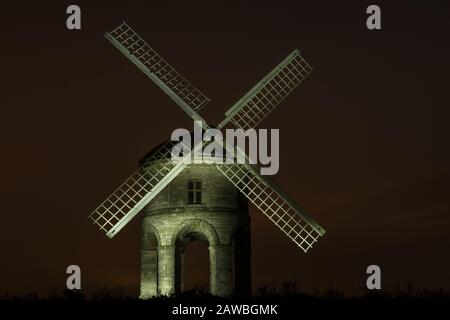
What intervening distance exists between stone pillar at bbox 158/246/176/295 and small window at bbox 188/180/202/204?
199 cm

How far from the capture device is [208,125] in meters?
31.2

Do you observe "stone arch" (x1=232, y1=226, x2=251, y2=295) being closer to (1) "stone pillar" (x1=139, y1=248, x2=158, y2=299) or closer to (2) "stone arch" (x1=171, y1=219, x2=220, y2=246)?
(2) "stone arch" (x1=171, y1=219, x2=220, y2=246)

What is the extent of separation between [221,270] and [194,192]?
320 cm

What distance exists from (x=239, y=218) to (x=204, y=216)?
152cm

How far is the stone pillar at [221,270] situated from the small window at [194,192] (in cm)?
190

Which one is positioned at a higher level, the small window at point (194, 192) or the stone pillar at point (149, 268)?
the small window at point (194, 192)

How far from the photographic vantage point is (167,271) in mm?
31922

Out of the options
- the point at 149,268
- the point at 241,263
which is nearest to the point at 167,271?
the point at 149,268

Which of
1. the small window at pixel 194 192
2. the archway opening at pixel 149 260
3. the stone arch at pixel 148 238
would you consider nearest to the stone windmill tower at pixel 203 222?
the small window at pixel 194 192

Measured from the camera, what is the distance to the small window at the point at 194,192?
3198cm

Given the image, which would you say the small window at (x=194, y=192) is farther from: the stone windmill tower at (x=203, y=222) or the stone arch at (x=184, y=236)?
the stone arch at (x=184, y=236)

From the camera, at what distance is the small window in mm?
31984

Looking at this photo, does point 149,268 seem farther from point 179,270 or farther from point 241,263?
point 241,263
